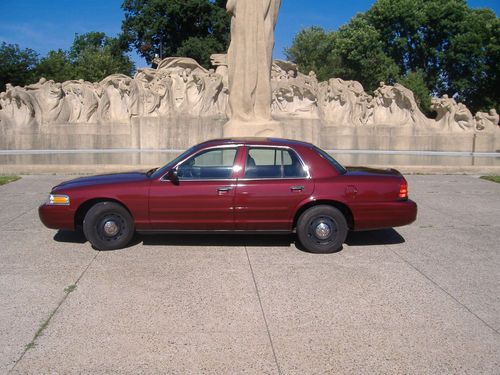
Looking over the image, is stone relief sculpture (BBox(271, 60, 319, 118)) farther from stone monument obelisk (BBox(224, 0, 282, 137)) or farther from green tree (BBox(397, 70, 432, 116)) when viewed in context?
green tree (BBox(397, 70, 432, 116))

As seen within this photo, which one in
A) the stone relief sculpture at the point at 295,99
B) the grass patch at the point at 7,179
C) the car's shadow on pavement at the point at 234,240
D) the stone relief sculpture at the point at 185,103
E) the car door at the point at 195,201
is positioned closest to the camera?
the car door at the point at 195,201

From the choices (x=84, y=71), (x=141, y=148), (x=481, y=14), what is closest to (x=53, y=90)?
(x=141, y=148)

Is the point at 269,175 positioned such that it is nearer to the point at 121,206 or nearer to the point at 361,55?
the point at 121,206

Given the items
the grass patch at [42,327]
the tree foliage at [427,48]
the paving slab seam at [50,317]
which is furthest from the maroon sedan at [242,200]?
the tree foliage at [427,48]

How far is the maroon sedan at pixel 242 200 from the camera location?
229 inches

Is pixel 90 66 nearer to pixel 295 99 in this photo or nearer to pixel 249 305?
pixel 295 99

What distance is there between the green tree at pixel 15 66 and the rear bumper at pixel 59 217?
48.9 metres

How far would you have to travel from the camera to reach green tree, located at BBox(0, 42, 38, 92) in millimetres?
49375

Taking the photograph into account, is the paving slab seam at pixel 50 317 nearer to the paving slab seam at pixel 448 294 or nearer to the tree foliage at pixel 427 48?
the paving slab seam at pixel 448 294

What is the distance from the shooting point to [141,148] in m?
22.1

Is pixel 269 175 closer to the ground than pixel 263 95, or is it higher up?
closer to the ground

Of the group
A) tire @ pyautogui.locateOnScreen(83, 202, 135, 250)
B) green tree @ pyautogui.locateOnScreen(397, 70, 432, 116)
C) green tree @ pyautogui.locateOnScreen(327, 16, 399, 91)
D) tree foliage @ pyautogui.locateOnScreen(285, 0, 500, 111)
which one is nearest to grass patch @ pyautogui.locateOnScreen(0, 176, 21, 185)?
tire @ pyautogui.locateOnScreen(83, 202, 135, 250)

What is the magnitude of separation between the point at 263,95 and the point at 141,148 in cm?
1024

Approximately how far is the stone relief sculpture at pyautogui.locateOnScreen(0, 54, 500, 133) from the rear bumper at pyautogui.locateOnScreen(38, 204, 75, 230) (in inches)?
731
